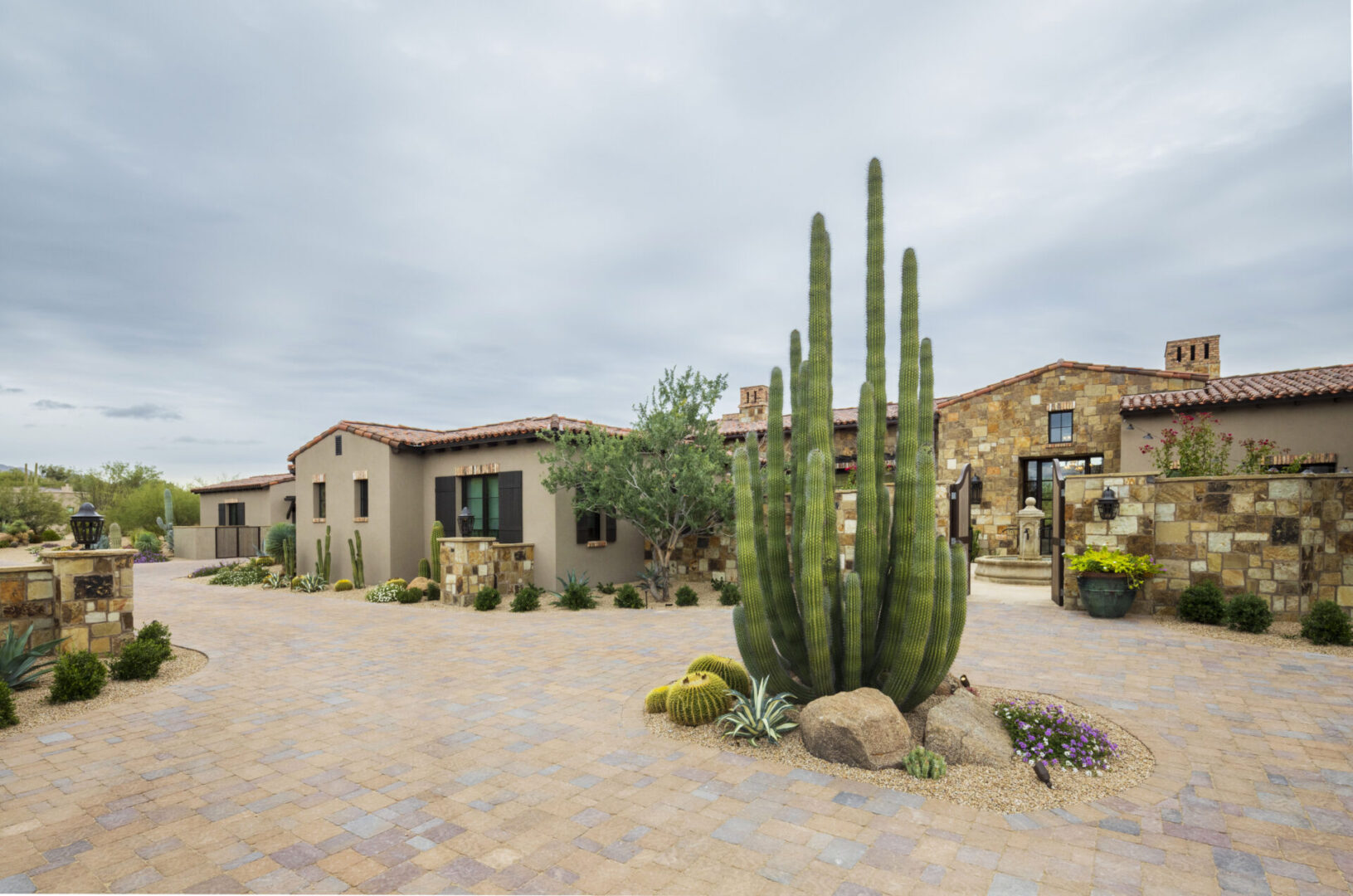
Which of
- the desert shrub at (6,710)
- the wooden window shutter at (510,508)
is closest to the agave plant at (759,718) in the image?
the desert shrub at (6,710)

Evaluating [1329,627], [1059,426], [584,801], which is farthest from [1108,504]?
[584,801]

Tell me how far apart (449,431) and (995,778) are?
1466 cm

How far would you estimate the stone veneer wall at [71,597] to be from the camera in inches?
283

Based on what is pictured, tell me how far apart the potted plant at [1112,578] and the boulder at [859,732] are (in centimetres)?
734

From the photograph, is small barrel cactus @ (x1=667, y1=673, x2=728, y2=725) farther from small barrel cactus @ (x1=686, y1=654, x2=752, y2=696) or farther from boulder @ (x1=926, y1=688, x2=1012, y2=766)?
boulder @ (x1=926, y1=688, x2=1012, y2=766)

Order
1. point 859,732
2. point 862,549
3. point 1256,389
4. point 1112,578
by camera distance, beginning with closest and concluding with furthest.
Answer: point 859,732
point 862,549
point 1112,578
point 1256,389

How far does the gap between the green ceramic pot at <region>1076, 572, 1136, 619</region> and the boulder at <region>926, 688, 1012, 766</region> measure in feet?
21.8

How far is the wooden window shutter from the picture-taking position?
13945 millimetres

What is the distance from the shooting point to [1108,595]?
1012cm

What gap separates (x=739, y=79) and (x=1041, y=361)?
45.3 ft

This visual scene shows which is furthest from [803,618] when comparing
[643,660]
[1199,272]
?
[1199,272]

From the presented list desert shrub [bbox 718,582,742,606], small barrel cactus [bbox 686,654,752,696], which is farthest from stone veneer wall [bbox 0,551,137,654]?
desert shrub [bbox 718,582,742,606]

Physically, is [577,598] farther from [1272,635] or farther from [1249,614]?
[1272,635]

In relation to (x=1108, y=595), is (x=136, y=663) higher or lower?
higher
